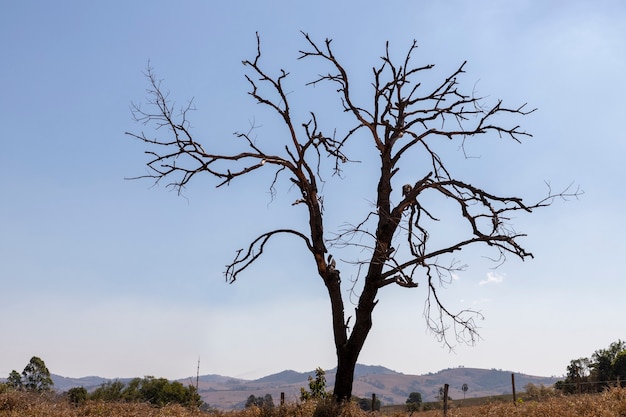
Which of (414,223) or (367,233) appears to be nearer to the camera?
(367,233)

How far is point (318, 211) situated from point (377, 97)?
325cm

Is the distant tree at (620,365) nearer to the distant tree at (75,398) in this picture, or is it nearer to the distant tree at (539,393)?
the distant tree at (539,393)

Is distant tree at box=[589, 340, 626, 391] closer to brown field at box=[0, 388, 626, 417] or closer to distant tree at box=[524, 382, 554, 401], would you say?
distant tree at box=[524, 382, 554, 401]

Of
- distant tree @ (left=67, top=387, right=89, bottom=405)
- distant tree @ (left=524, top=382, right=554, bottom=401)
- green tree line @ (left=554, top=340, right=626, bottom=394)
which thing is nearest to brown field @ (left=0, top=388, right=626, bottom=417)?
distant tree @ (left=67, top=387, right=89, bottom=405)

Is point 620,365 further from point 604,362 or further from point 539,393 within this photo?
point 539,393

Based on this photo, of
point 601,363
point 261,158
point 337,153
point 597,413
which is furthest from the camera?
point 601,363

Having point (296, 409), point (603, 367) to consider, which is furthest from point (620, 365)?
point (296, 409)

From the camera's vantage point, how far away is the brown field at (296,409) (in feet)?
35.8

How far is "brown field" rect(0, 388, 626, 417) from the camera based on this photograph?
10.9m

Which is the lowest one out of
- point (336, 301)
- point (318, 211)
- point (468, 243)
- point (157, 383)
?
point (157, 383)

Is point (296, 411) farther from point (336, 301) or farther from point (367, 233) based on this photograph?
point (367, 233)

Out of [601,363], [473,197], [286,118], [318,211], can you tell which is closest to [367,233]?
[318,211]

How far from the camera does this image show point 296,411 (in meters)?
11.8

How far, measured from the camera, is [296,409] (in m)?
12.0
